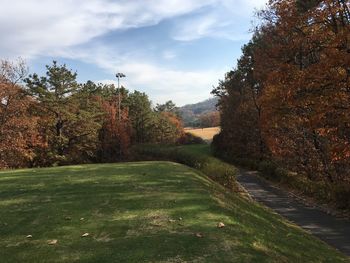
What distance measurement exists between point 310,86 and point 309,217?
238 inches

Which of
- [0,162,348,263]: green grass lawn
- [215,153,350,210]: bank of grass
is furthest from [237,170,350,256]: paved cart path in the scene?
[0,162,348,263]: green grass lawn

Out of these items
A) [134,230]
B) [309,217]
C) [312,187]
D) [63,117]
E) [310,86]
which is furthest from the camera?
[63,117]

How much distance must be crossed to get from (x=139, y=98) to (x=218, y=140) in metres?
32.3

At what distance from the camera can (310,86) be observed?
2000 cm

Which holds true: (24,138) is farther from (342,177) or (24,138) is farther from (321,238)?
(321,238)

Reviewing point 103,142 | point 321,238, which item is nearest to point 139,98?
point 103,142

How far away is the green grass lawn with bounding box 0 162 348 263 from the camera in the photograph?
7.31 meters

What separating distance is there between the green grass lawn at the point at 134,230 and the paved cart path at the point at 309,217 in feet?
11.4

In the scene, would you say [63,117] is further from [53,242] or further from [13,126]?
[53,242]

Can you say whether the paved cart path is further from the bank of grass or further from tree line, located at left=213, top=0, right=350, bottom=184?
tree line, located at left=213, top=0, right=350, bottom=184

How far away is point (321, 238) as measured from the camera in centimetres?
1423

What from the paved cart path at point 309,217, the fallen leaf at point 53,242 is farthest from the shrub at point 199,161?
the fallen leaf at point 53,242

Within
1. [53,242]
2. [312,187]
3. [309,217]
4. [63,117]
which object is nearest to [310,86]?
[309,217]

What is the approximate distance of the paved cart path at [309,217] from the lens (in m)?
14.1
